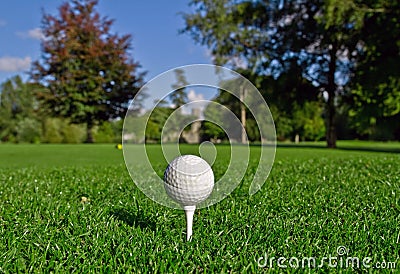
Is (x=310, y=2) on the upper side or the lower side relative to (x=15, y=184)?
upper

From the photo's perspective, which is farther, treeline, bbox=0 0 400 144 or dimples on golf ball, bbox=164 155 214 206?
treeline, bbox=0 0 400 144

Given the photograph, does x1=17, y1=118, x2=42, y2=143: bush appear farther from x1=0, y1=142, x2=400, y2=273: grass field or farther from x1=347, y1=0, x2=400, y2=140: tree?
x1=0, y1=142, x2=400, y2=273: grass field

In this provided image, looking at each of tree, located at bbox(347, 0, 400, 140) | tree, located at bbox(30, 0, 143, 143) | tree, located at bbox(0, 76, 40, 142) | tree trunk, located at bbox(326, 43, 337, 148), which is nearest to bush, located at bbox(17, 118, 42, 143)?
tree, located at bbox(0, 76, 40, 142)

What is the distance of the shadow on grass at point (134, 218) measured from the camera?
110 inches

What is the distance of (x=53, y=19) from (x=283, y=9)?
49.2 feet

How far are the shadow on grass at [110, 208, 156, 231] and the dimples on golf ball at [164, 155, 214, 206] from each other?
732 millimetres

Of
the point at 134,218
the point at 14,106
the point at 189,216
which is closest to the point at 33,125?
the point at 14,106

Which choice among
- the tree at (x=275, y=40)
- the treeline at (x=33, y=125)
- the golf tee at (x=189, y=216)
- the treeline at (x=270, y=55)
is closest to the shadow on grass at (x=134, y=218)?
the golf tee at (x=189, y=216)

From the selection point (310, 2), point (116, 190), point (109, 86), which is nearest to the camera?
point (116, 190)

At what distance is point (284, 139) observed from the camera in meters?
47.6

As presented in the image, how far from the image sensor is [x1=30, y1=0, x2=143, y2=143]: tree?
2181 centimetres

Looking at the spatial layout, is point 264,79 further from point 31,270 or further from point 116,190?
point 31,270

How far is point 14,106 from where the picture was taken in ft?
161

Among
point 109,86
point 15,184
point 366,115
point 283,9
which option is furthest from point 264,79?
point 15,184
